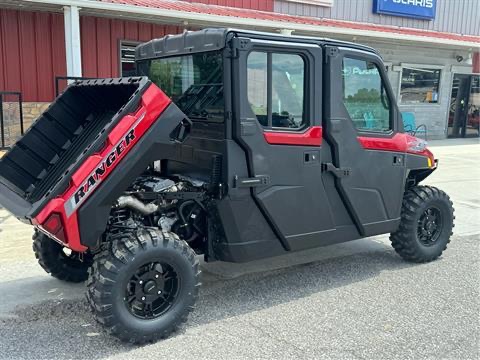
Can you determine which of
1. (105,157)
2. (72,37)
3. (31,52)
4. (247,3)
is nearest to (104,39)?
(31,52)

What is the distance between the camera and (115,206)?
3805 millimetres

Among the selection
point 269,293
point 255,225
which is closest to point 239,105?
point 255,225

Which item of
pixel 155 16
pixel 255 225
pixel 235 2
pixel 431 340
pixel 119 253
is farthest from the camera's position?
pixel 235 2

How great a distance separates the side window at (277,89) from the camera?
4016 mm

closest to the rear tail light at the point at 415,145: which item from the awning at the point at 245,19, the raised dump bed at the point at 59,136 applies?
the raised dump bed at the point at 59,136

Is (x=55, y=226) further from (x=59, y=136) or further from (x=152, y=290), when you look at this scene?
(x=59, y=136)

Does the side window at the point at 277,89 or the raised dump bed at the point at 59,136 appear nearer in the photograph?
the side window at the point at 277,89

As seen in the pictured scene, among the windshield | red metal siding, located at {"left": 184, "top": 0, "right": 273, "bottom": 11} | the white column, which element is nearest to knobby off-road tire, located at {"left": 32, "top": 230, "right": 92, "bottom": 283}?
the windshield

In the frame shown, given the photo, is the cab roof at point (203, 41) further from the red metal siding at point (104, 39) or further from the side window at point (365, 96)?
the red metal siding at point (104, 39)

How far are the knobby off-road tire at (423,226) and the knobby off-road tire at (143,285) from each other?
101 inches

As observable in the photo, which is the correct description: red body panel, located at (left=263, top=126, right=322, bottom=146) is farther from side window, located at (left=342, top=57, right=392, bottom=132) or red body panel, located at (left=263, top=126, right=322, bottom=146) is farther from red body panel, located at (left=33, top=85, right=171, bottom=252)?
red body panel, located at (left=33, top=85, right=171, bottom=252)

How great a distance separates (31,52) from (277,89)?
27.0ft

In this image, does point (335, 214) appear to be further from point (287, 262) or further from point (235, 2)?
point (235, 2)

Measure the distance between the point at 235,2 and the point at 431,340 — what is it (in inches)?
427
